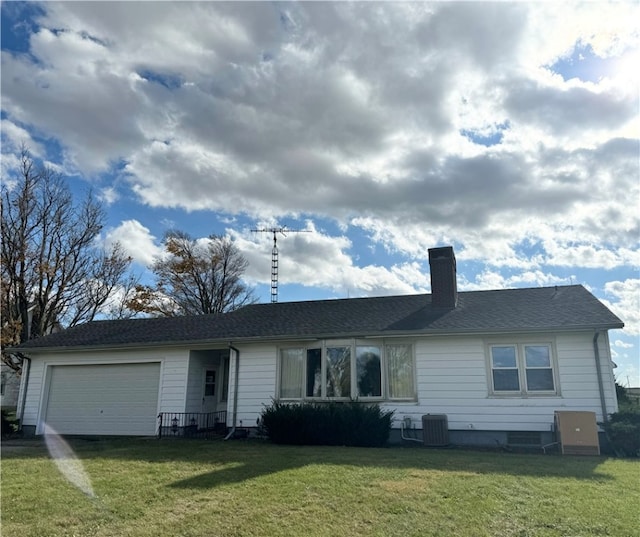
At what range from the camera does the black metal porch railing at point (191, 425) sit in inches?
572

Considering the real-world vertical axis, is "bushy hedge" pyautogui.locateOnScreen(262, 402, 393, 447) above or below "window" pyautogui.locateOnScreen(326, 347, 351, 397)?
below

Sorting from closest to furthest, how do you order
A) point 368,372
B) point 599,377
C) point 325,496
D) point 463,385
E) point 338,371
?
1. point 325,496
2. point 599,377
3. point 463,385
4. point 368,372
5. point 338,371

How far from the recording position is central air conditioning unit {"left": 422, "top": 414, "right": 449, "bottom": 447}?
12.1 m

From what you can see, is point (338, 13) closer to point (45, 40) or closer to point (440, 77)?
point (440, 77)

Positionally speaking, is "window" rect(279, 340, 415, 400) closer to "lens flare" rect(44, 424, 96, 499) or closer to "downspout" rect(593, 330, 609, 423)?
"downspout" rect(593, 330, 609, 423)

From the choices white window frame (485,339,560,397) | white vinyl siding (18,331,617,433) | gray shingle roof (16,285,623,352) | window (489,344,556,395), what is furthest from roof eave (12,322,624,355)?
window (489,344,556,395)

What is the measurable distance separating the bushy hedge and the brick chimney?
4353mm

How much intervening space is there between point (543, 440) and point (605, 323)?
3.27m

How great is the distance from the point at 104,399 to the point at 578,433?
14429 millimetres

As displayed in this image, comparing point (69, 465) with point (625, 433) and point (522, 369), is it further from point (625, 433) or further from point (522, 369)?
point (625, 433)

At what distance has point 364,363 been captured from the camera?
1377 centimetres

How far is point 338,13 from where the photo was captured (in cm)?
1041

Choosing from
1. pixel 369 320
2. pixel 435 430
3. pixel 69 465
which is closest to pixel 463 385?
pixel 435 430

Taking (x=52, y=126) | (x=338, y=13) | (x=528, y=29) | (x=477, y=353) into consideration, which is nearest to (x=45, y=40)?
(x=52, y=126)
